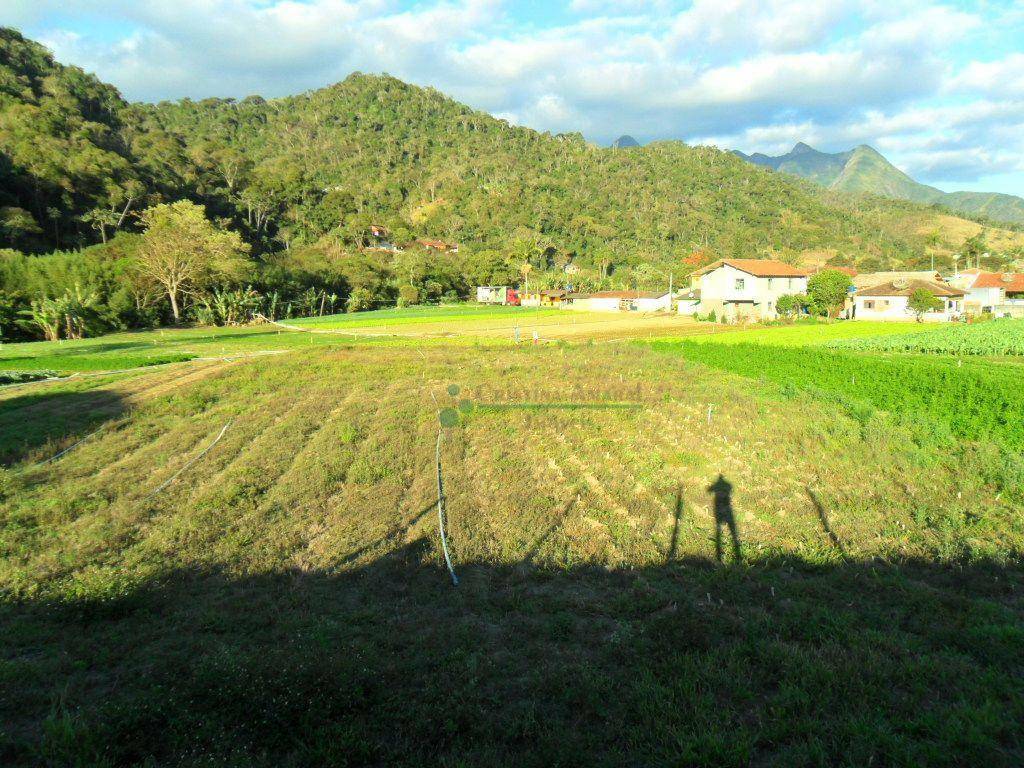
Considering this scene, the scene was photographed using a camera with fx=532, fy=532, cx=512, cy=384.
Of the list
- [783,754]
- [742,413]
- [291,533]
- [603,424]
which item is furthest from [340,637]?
[742,413]

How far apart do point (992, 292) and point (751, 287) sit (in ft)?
119

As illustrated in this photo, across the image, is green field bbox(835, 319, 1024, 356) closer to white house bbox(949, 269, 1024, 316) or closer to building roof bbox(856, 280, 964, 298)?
building roof bbox(856, 280, 964, 298)

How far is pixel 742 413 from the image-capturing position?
49.2 ft

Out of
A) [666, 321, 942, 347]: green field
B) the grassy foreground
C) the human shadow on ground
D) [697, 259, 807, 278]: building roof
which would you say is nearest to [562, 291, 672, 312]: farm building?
[697, 259, 807, 278]: building roof

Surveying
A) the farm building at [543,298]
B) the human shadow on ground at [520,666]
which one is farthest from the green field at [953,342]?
the farm building at [543,298]

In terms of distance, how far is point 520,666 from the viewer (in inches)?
194

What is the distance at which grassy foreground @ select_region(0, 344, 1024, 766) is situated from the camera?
4.04m

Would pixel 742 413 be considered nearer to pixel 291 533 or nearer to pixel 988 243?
pixel 291 533

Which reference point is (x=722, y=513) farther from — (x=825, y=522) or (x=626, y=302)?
(x=626, y=302)

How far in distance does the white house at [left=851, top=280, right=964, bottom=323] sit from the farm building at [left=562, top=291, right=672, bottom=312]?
2429 cm

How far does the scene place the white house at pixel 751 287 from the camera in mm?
56844

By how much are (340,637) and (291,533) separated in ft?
9.77

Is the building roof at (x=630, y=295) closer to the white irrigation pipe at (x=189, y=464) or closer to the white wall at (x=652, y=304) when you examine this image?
the white wall at (x=652, y=304)

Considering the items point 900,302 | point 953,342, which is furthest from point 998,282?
point 953,342
